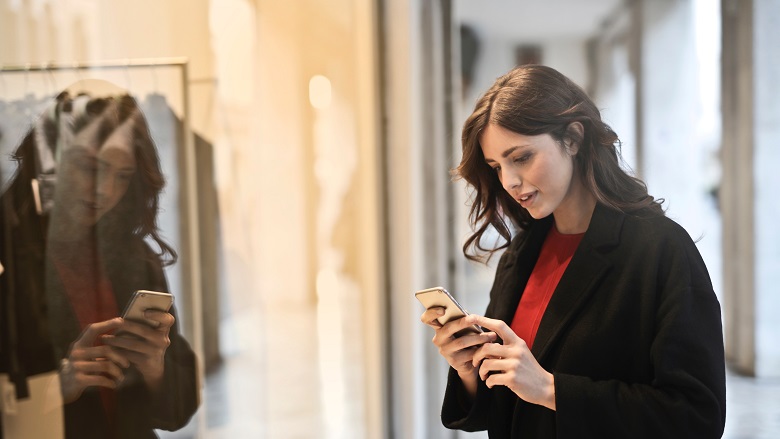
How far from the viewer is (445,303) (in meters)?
1.49

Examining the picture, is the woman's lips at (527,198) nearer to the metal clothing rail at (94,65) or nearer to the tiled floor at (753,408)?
the metal clothing rail at (94,65)

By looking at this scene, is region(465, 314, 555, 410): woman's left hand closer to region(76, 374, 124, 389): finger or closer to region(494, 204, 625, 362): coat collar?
region(494, 204, 625, 362): coat collar

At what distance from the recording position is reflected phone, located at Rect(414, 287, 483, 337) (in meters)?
A: 1.48

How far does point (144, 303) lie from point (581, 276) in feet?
3.10

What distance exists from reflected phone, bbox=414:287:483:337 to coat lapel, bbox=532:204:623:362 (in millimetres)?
147

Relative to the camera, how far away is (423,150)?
139 inches

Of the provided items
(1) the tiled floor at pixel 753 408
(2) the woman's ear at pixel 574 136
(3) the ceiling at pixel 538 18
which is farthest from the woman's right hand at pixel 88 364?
(1) the tiled floor at pixel 753 408

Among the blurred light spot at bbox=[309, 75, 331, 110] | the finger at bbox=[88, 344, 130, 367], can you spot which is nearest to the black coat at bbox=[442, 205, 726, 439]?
the finger at bbox=[88, 344, 130, 367]

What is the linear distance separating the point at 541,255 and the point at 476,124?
Answer: 359mm

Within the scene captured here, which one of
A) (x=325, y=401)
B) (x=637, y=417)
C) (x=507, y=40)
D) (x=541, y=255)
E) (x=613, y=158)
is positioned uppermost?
(x=507, y=40)

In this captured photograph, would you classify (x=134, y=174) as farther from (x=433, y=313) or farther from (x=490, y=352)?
(x=490, y=352)

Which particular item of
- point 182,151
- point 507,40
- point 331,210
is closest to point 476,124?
point 182,151

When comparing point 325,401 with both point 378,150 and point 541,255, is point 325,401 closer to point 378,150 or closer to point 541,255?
point 378,150

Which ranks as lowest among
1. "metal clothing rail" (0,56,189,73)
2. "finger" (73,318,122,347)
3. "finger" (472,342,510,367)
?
"finger" (472,342,510,367)
